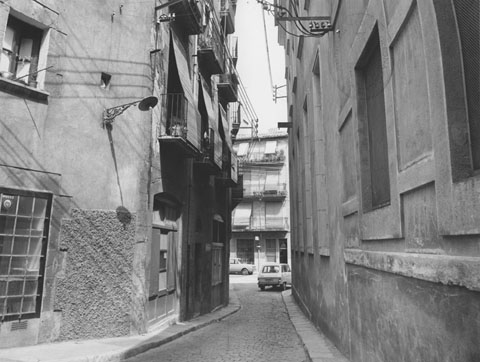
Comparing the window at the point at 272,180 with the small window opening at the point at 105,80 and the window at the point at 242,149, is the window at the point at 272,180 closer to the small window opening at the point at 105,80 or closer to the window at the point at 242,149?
the window at the point at 242,149

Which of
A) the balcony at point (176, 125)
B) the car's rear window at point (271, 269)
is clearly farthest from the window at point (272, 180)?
the balcony at point (176, 125)

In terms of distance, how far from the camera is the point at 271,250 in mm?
44500

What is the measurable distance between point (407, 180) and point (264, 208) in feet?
135

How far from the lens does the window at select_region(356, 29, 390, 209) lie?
17.4ft

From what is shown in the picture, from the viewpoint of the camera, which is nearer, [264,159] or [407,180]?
[407,180]

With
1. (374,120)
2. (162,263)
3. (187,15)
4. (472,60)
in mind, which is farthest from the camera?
(187,15)

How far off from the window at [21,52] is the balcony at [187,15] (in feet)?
14.4

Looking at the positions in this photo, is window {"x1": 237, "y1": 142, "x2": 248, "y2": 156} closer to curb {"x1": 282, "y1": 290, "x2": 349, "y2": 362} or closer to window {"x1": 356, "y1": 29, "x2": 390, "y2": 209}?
curb {"x1": 282, "y1": 290, "x2": 349, "y2": 362}

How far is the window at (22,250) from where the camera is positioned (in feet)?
26.5

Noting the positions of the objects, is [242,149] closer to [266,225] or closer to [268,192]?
[268,192]

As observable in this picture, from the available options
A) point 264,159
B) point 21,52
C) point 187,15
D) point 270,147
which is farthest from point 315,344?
point 270,147

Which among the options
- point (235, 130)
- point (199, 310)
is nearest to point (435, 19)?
point (199, 310)

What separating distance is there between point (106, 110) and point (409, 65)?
7843mm

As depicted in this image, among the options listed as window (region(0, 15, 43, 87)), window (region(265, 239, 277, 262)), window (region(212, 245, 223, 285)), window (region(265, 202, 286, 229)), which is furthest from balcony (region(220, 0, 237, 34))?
window (region(265, 239, 277, 262))
